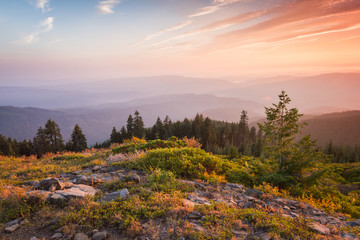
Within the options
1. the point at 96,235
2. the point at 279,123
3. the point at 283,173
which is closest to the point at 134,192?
the point at 96,235

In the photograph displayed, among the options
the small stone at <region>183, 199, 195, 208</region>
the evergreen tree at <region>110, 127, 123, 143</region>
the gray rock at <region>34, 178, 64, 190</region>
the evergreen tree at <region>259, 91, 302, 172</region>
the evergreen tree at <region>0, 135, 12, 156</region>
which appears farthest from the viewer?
the evergreen tree at <region>110, 127, 123, 143</region>

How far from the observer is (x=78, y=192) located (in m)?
5.54

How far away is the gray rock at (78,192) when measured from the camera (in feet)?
17.3

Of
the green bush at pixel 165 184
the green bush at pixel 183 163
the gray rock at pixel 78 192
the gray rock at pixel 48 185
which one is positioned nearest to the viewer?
the gray rock at pixel 78 192

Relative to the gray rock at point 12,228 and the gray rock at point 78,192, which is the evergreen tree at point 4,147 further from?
the gray rock at point 12,228

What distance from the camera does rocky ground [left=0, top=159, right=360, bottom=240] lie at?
13.2ft

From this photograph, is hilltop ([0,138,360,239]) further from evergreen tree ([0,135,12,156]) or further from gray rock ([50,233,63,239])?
evergreen tree ([0,135,12,156])

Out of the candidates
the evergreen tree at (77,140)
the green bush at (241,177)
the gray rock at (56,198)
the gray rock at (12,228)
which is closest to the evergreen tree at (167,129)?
the evergreen tree at (77,140)

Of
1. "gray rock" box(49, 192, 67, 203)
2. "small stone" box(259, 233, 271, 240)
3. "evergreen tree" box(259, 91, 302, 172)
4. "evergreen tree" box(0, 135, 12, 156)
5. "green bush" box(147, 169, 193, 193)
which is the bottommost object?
"evergreen tree" box(0, 135, 12, 156)

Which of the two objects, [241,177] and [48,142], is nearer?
[241,177]

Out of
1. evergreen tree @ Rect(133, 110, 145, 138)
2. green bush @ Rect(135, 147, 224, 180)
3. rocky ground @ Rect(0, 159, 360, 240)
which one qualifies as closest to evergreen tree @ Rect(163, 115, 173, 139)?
evergreen tree @ Rect(133, 110, 145, 138)

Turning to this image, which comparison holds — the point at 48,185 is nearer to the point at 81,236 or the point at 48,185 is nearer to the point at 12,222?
the point at 12,222

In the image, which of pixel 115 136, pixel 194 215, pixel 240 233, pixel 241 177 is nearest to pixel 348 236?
pixel 240 233

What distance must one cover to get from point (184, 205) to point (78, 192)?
11.0 ft
